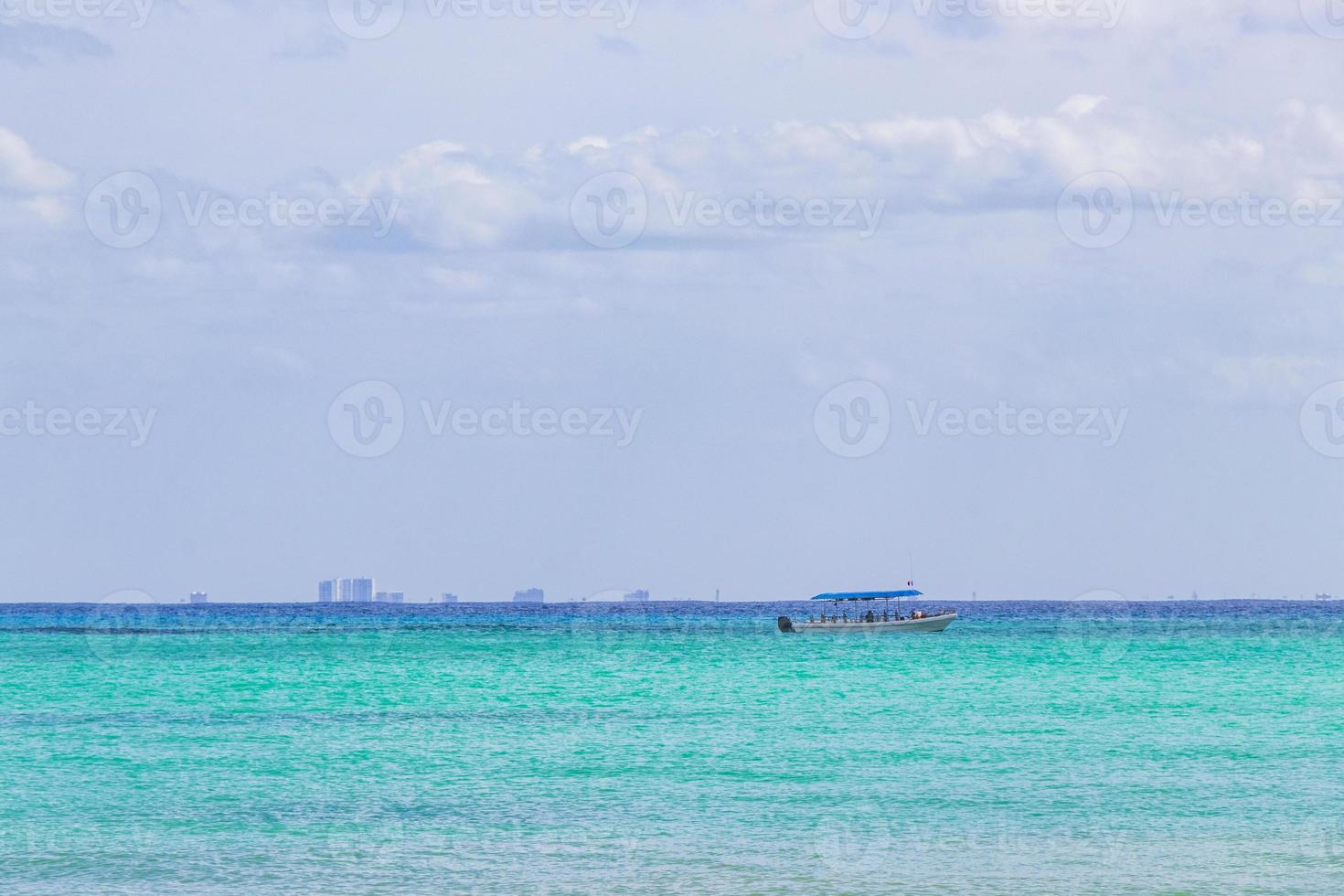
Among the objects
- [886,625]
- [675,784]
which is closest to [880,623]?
[886,625]

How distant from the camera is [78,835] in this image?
29641 mm

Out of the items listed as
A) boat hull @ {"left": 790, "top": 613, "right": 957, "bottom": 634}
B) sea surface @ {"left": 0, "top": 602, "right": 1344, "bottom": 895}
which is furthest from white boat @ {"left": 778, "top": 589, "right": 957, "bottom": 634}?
sea surface @ {"left": 0, "top": 602, "right": 1344, "bottom": 895}

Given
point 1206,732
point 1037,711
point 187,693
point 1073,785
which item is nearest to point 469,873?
point 1073,785

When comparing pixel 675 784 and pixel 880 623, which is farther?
pixel 880 623

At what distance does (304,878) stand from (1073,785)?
17.0 meters

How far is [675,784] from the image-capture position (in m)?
35.3

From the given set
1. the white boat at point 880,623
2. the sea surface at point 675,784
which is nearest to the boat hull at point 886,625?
the white boat at point 880,623

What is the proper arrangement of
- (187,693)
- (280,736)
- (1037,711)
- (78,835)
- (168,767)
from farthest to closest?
1. (187,693)
2. (1037,711)
3. (280,736)
4. (168,767)
5. (78,835)

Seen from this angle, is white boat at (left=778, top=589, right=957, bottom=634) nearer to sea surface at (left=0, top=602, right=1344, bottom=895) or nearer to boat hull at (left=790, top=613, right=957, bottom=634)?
boat hull at (left=790, top=613, right=957, bottom=634)

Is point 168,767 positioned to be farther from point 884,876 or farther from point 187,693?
point 187,693

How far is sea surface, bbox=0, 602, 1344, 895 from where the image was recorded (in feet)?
86.0

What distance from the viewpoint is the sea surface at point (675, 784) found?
26.2 meters

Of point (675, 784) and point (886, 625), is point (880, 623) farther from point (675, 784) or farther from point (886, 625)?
point (675, 784)

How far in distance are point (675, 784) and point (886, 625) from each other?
92.0 metres
